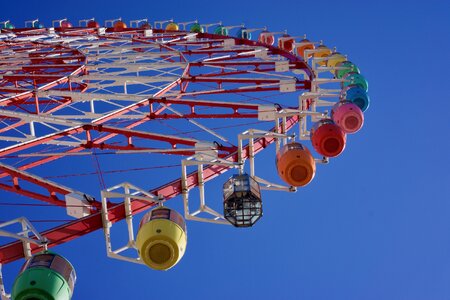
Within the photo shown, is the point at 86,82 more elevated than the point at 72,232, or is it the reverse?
the point at 86,82

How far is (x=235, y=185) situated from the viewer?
1097cm

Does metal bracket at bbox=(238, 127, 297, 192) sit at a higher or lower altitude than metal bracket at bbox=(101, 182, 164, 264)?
higher

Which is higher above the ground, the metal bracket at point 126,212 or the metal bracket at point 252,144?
the metal bracket at point 252,144

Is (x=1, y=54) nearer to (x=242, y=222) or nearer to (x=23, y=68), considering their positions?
(x=23, y=68)

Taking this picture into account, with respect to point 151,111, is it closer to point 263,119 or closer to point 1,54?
point 263,119

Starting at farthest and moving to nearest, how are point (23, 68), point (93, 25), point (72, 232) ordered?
point (93, 25) < point (23, 68) < point (72, 232)

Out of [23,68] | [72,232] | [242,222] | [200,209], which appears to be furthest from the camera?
[23,68]

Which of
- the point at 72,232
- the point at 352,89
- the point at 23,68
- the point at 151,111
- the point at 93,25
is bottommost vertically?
the point at 72,232

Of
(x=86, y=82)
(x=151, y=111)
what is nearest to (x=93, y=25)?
(x=86, y=82)

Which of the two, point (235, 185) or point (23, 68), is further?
point (23, 68)

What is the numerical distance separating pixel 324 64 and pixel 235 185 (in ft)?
52.5

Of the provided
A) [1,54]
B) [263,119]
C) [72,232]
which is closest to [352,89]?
[263,119]

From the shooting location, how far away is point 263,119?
15680mm

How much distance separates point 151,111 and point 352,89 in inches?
257
